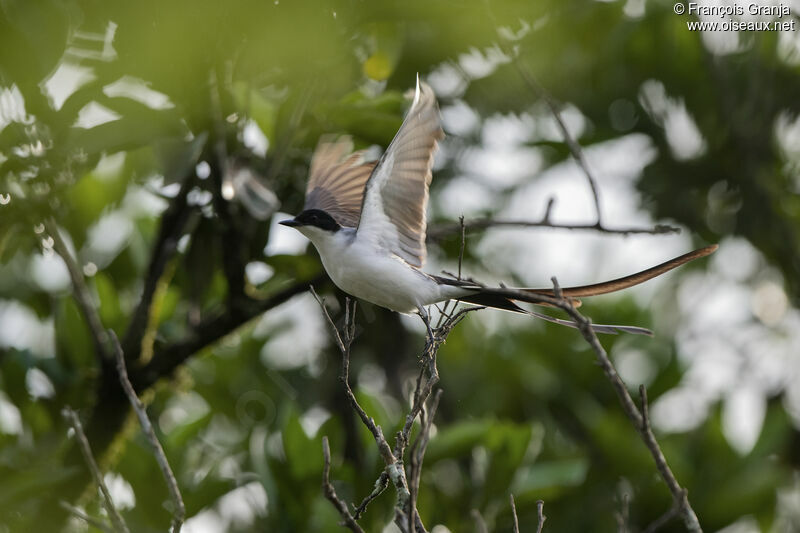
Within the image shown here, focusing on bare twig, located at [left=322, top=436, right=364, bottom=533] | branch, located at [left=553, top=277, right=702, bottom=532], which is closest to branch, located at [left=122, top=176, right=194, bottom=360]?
bare twig, located at [left=322, top=436, right=364, bottom=533]

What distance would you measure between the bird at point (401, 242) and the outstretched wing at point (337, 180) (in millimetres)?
289

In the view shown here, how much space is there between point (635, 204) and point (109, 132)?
374cm

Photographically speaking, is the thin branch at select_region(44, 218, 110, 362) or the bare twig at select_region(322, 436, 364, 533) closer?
the bare twig at select_region(322, 436, 364, 533)

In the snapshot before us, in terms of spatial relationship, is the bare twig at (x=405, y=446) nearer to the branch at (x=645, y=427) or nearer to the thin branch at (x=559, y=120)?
the branch at (x=645, y=427)

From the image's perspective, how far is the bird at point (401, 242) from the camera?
3076 mm

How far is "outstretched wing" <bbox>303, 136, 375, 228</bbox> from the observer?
12.7 ft

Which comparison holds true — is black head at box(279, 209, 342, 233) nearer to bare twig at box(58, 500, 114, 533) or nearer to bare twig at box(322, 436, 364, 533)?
bare twig at box(58, 500, 114, 533)

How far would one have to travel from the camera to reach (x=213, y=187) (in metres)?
3.64

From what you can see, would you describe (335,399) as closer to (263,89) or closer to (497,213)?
(497,213)

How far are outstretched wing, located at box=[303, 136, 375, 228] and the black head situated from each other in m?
0.34

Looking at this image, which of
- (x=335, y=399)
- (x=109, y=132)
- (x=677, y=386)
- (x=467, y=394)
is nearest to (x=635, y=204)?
(x=677, y=386)

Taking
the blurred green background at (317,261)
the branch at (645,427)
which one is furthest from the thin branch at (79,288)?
the branch at (645,427)

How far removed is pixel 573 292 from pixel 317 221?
95 centimetres

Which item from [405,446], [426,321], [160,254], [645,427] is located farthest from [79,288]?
[645,427]
